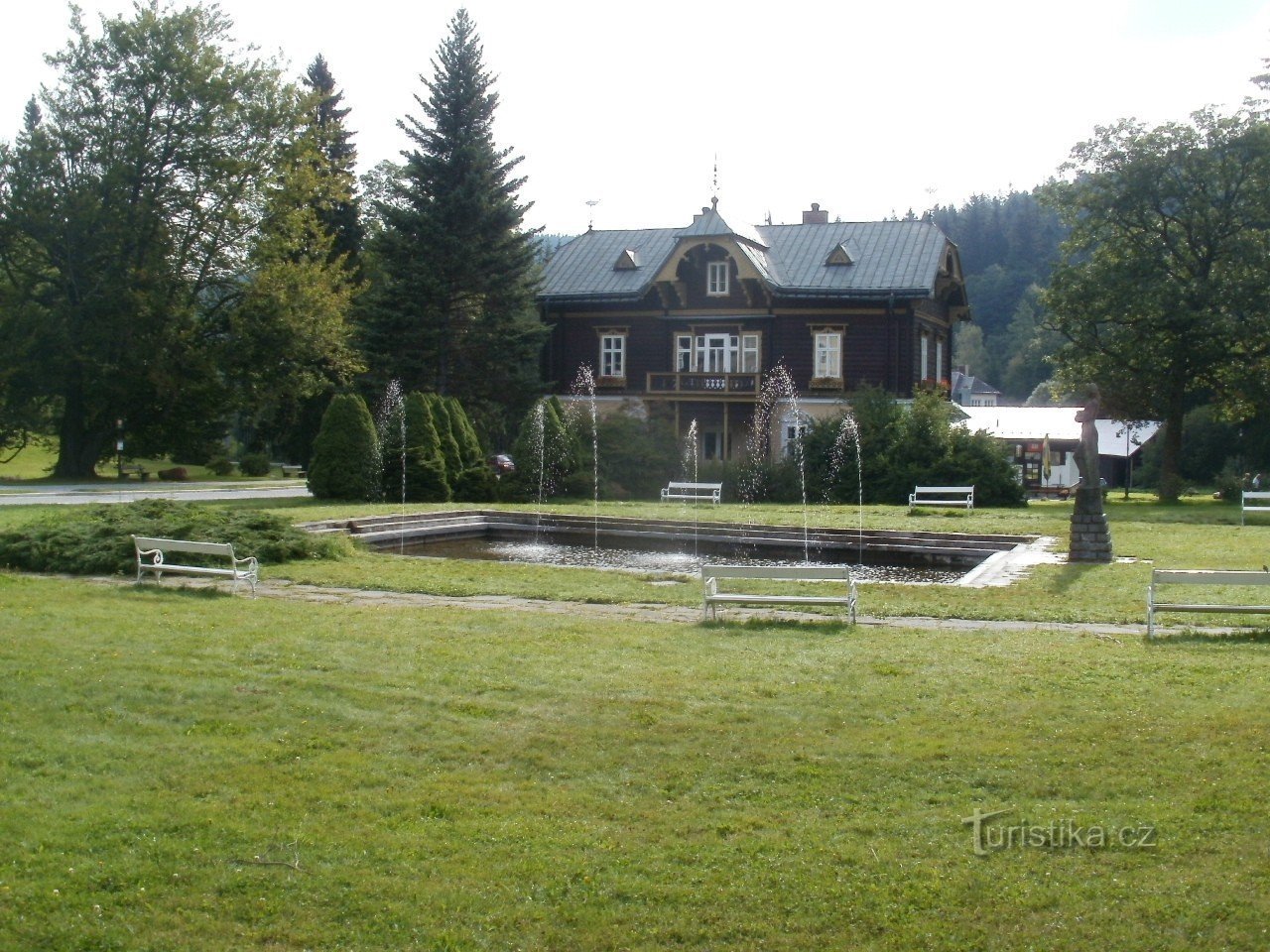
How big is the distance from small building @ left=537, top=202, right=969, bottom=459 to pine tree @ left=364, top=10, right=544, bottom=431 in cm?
334

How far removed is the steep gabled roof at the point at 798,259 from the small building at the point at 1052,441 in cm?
1144

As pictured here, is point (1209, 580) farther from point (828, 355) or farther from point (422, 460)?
point (828, 355)

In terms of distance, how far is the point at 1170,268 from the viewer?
123 feet

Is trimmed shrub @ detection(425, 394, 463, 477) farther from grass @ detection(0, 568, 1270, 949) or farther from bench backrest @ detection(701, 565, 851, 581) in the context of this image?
grass @ detection(0, 568, 1270, 949)

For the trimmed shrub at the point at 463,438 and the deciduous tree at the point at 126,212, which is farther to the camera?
the deciduous tree at the point at 126,212

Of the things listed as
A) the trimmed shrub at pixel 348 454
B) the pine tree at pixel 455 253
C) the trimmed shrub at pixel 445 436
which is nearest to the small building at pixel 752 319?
the pine tree at pixel 455 253

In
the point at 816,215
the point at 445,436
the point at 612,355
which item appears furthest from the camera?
the point at 816,215

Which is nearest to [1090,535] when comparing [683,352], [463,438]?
[463,438]

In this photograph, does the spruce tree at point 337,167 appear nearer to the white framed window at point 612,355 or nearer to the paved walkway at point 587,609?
the white framed window at point 612,355

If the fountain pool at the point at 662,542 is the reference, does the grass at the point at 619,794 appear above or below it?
below

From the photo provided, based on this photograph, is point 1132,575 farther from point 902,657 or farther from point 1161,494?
point 1161,494

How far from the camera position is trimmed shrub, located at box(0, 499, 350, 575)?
16.2 meters

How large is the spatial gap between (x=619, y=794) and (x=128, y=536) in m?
11.7

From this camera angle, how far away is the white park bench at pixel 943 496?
31750 mm
